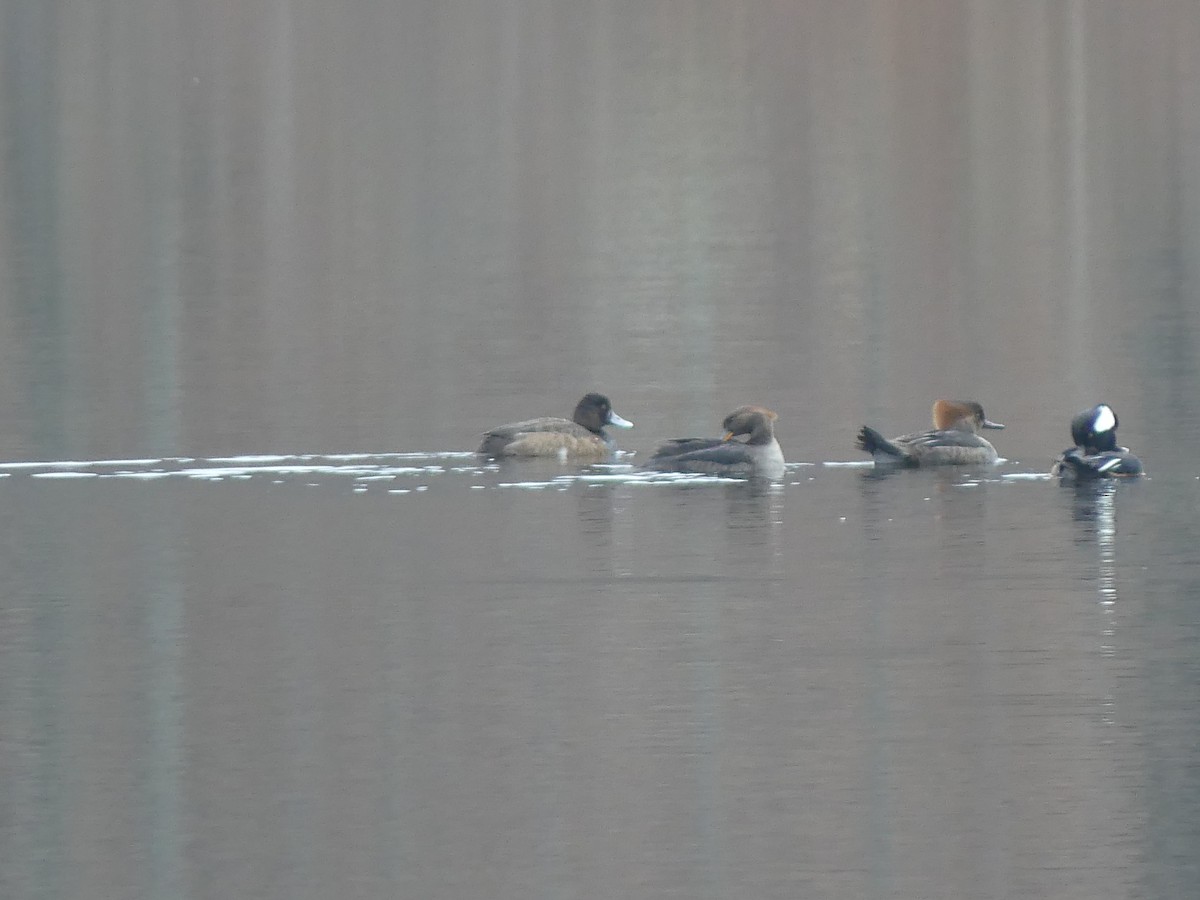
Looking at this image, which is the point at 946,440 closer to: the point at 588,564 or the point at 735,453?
the point at 735,453

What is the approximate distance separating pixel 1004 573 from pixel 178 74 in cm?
7573

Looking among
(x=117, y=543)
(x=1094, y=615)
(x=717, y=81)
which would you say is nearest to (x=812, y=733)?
(x=1094, y=615)

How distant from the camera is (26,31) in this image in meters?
113

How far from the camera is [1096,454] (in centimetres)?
1956

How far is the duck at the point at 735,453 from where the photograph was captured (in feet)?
65.0

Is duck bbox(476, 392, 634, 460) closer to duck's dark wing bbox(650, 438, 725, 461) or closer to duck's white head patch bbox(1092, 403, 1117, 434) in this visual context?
duck's dark wing bbox(650, 438, 725, 461)

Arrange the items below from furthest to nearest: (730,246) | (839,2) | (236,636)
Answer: (839,2), (730,246), (236,636)

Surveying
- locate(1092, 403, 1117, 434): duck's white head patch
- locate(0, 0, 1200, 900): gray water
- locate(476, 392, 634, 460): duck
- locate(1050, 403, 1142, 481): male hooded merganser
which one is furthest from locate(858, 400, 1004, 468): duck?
locate(476, 392, 634, 460): duck

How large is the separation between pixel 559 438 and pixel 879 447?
2419mm

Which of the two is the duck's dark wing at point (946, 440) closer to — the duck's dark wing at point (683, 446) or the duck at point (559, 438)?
the duck's dark wing at point (683, 446)

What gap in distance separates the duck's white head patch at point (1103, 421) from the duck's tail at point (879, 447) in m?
1.42

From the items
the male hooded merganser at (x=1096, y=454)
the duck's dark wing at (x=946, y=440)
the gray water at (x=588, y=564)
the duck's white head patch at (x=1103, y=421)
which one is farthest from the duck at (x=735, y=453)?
the duck's white head patch at (x=1103, y=421)

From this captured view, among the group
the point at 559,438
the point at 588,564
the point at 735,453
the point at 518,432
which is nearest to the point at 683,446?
the point at 735,453

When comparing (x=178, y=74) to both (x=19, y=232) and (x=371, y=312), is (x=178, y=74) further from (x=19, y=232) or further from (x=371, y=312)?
(x=371, y=312)
